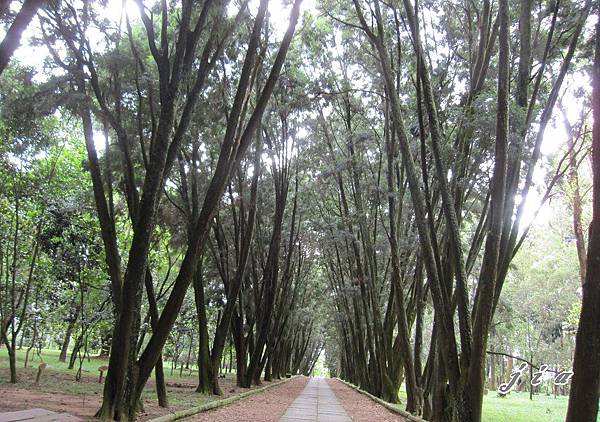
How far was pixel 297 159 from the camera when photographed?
16.8 m

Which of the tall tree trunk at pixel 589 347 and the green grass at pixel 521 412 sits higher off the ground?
the tall tree trunk at pixel 589 347

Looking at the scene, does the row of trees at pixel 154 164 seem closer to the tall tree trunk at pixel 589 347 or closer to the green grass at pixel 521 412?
the tall tree trunk at pixel 589 347

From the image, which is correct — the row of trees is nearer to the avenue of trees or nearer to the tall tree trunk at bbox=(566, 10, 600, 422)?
the avenue of trees

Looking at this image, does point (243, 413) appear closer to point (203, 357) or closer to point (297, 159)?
point (203, 357)

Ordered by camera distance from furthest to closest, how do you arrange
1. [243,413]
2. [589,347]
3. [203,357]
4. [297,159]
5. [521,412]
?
[521,412] → [297,159] → [203,357] → [243,413] → [589,347]

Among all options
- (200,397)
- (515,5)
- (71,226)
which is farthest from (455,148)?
(71,226)

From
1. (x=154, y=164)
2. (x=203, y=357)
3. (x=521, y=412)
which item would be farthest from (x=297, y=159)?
(x=521, y=412)

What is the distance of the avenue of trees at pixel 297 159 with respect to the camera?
632cm

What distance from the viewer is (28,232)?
1431 centimetres

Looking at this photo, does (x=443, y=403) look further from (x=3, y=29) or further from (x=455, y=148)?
(x=3, y=29)

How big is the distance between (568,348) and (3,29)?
4058 centimetres

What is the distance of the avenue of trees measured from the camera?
632 centimetres

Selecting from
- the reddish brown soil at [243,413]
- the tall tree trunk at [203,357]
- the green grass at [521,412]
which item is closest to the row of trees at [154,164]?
the tall tree trunk at [203,357]

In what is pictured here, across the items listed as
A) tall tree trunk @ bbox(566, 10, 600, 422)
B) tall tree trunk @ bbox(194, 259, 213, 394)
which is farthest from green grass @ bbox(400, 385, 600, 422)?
tall tree trunk @ bbox(566, 10, 600, 422)
